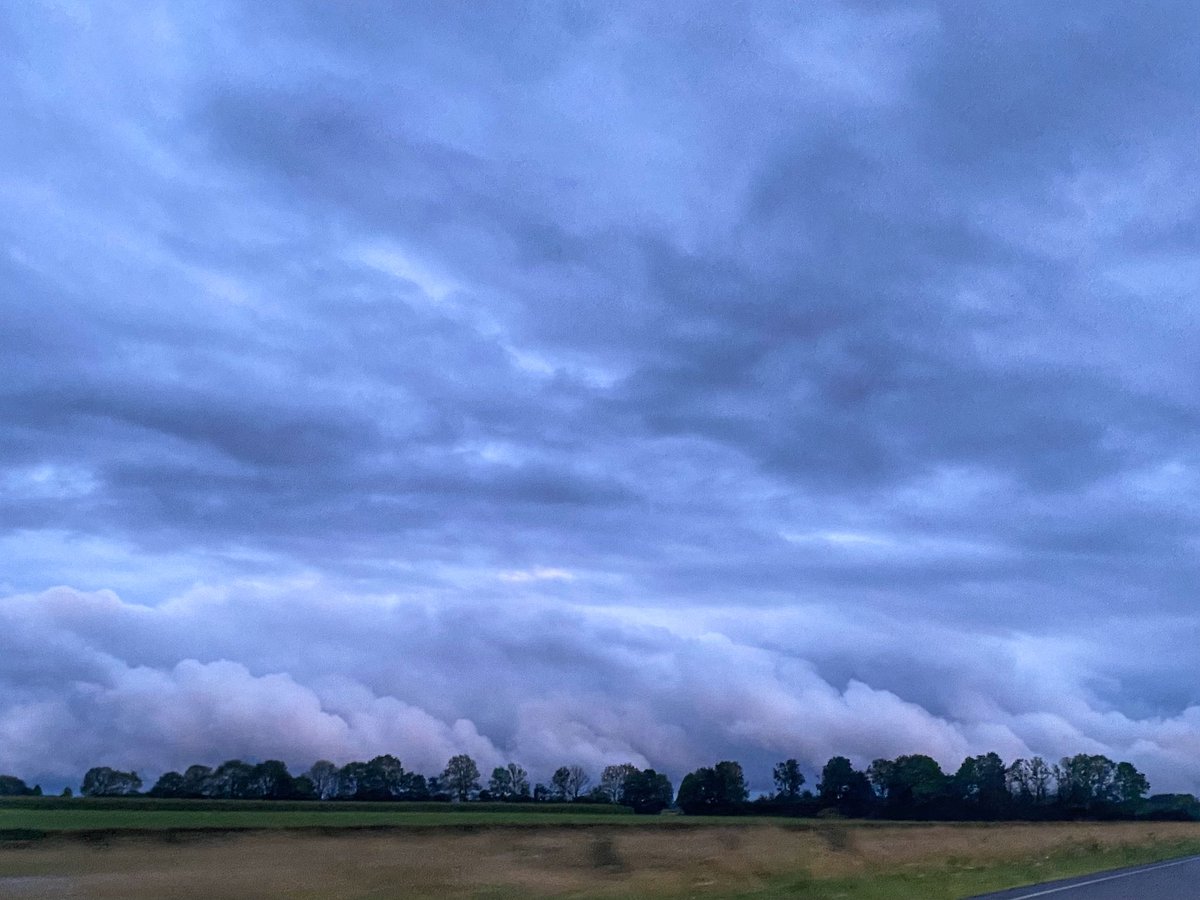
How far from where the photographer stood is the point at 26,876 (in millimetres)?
32500

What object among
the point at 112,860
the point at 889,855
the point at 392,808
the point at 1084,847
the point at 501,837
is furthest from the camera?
the point at 392,808

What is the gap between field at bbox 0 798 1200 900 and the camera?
30.0m

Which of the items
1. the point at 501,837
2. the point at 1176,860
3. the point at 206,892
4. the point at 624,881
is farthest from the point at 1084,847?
the point at 206,892

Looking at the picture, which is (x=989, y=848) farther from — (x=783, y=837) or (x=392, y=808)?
(x=392, y=808)

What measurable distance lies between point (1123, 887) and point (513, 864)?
1797 centimetres

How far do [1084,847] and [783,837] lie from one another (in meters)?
22.7

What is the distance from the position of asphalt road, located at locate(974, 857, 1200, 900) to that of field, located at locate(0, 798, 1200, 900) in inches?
63.4

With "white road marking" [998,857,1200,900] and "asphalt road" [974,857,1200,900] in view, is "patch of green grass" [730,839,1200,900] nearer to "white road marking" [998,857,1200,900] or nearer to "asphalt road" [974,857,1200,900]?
"asphalt road" [974,857,1200,900]

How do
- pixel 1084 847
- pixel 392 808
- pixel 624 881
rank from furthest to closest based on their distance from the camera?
pixel 392 808
pixel 1084 847
pixel 624 881

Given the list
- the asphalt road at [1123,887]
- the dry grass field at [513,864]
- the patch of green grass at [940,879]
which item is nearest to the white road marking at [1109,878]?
the asphalt road at [1123,887]

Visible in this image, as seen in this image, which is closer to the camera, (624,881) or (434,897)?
(434,897)

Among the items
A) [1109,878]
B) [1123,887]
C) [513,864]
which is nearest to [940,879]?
[1123,887]

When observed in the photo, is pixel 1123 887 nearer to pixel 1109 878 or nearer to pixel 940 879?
pixel 940 879

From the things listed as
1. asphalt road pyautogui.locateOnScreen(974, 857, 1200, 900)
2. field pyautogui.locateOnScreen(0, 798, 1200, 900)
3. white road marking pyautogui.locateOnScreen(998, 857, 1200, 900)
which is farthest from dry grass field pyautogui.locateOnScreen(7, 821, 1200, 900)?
white road marking pyautogui.locateOnScreen(998, 857, 1200, 900)
